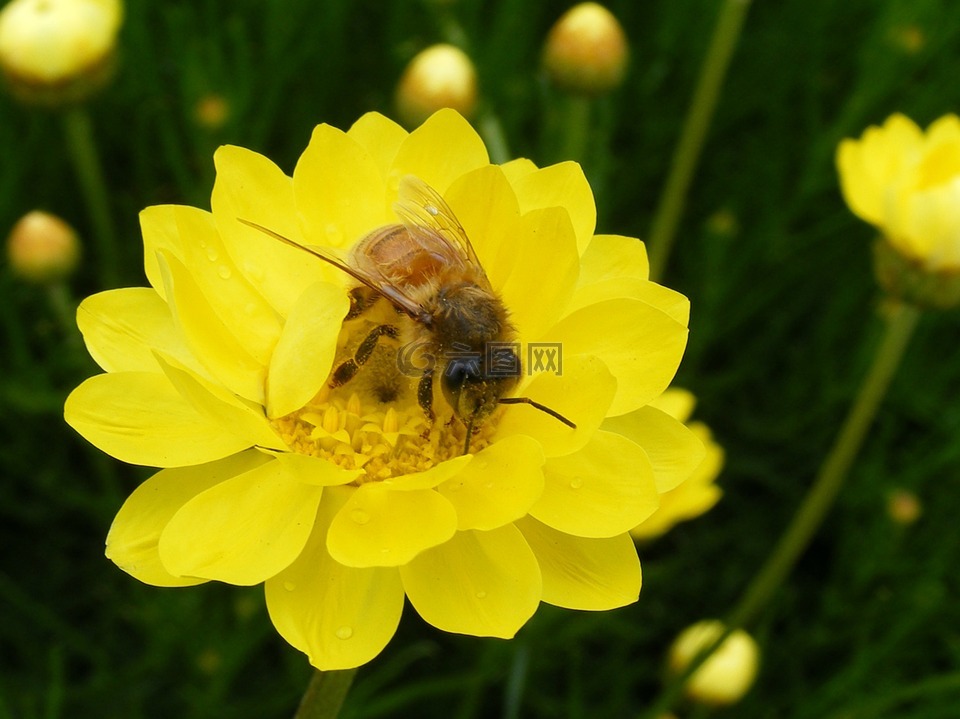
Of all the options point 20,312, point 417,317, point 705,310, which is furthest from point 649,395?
point 20,312

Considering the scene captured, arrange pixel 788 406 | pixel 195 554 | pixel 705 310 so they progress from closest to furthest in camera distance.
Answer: pixel 195 554, pixel 705 310, pixel 788 406

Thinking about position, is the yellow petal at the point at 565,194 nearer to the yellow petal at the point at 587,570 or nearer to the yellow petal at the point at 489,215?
the yellow petal at the point at 489,215

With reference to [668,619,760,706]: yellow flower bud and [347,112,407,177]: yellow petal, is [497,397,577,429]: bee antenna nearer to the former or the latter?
[347,112,407,177]: yellow petal

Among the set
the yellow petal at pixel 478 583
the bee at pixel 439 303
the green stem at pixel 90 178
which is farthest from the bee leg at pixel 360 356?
the green stem at pixel 90 178

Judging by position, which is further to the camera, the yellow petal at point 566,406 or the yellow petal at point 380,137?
the yellow petal at point 380,137

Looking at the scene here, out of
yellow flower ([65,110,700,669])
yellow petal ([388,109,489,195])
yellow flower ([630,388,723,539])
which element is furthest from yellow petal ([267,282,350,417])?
yellow flower ([630,388,723,539])

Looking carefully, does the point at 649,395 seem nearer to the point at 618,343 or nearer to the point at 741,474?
the point at 618,343
